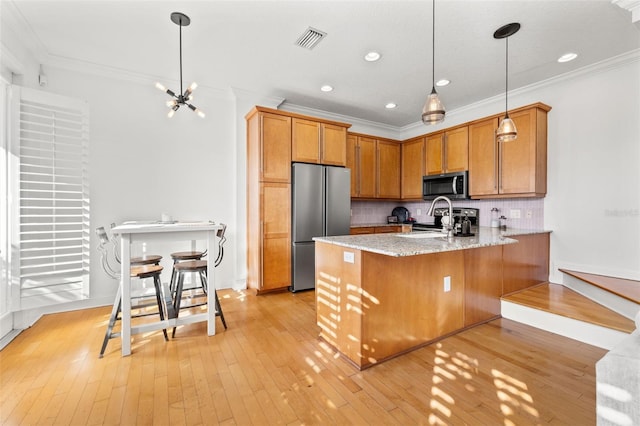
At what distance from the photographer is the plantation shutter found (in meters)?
2.70

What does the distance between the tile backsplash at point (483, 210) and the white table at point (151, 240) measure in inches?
127

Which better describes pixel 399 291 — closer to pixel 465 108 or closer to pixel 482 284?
pixel 482 284

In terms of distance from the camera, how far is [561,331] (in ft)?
8.27

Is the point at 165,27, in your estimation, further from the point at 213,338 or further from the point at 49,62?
the point at 213,338

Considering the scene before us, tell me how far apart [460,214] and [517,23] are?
281 cm

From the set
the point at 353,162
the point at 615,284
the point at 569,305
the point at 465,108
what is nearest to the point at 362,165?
the point at 353,162

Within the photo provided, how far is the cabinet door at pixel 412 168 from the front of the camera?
4945 millimetres

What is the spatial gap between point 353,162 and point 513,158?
229 cm

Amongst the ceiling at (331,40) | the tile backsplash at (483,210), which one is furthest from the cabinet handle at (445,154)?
the ceiling at (331,40)

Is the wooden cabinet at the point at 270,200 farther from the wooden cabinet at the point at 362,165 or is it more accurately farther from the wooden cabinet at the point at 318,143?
the wooden cabinet at the point at 362,165

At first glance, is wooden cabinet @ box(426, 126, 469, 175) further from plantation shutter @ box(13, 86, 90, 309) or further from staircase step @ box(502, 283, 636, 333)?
plantation shutter @ box(13, 86, 90, 309)

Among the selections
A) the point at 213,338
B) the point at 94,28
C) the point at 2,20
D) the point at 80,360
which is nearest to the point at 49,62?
the point at 2,20

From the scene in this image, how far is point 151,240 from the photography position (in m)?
2.30

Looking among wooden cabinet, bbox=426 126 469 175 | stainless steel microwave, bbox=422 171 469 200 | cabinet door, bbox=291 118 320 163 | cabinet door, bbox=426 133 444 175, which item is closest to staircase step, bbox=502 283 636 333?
stainless steel microwave, bbox=422 171 469 200
